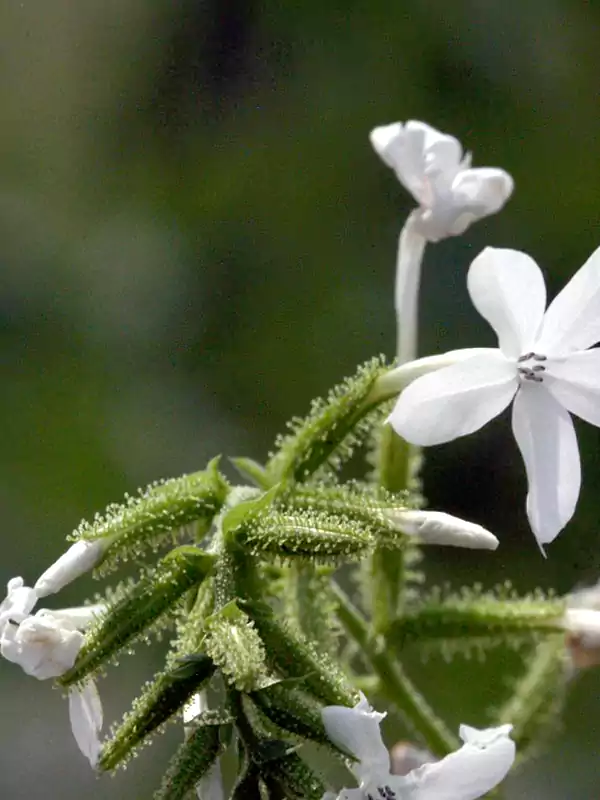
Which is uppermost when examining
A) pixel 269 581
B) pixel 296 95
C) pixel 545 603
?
pixel 296 95

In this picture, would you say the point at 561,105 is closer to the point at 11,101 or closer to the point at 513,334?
Result: the point at 11,101

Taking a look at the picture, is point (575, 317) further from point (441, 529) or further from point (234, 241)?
point (234, 241)

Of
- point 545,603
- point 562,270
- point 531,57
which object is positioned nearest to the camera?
point 545,603

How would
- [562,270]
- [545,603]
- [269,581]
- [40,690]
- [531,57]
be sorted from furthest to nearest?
[531,57] → [562,270] → [40,690] → [545,603] → [269,581]

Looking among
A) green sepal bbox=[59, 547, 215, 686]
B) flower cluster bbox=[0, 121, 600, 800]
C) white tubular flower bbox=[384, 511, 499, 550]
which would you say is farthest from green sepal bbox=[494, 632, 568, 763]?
green sepal bbox=[59, 547, 215, 686]

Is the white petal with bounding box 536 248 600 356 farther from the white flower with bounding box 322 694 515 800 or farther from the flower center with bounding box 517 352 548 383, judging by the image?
the white flower with bounding box 322 694 515 800

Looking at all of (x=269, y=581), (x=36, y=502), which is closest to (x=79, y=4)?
(x=36, y=502)

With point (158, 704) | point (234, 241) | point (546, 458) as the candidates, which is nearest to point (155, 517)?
point (158, 704)
